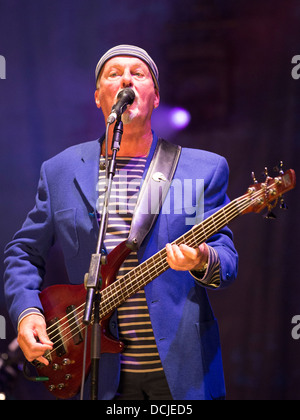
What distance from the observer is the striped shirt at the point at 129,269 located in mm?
2275

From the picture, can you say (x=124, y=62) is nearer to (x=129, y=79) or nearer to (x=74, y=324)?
(x=129, y=79)

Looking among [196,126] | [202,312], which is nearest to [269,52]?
[196,126]

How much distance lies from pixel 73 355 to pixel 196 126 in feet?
4.72

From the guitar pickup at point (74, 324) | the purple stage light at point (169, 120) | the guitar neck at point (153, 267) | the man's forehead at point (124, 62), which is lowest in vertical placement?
the guitar pickup at point (74, 324)

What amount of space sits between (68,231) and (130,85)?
74 cm

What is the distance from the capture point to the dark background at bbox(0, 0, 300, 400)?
2.97 metres

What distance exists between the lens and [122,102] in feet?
7.39

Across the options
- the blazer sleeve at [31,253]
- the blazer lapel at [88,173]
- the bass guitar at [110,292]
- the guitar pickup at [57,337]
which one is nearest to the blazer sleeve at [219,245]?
the bass guitar at [110,292]

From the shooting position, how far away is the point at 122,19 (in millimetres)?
3154

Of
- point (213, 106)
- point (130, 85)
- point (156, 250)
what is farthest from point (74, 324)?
point (213, 106)

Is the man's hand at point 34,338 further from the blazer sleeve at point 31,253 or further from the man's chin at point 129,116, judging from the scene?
the man's chin at point 129,116

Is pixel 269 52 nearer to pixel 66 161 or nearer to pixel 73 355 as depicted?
pixel 66 161

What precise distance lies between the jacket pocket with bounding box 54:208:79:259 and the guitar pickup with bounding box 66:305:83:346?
0.25 metres
